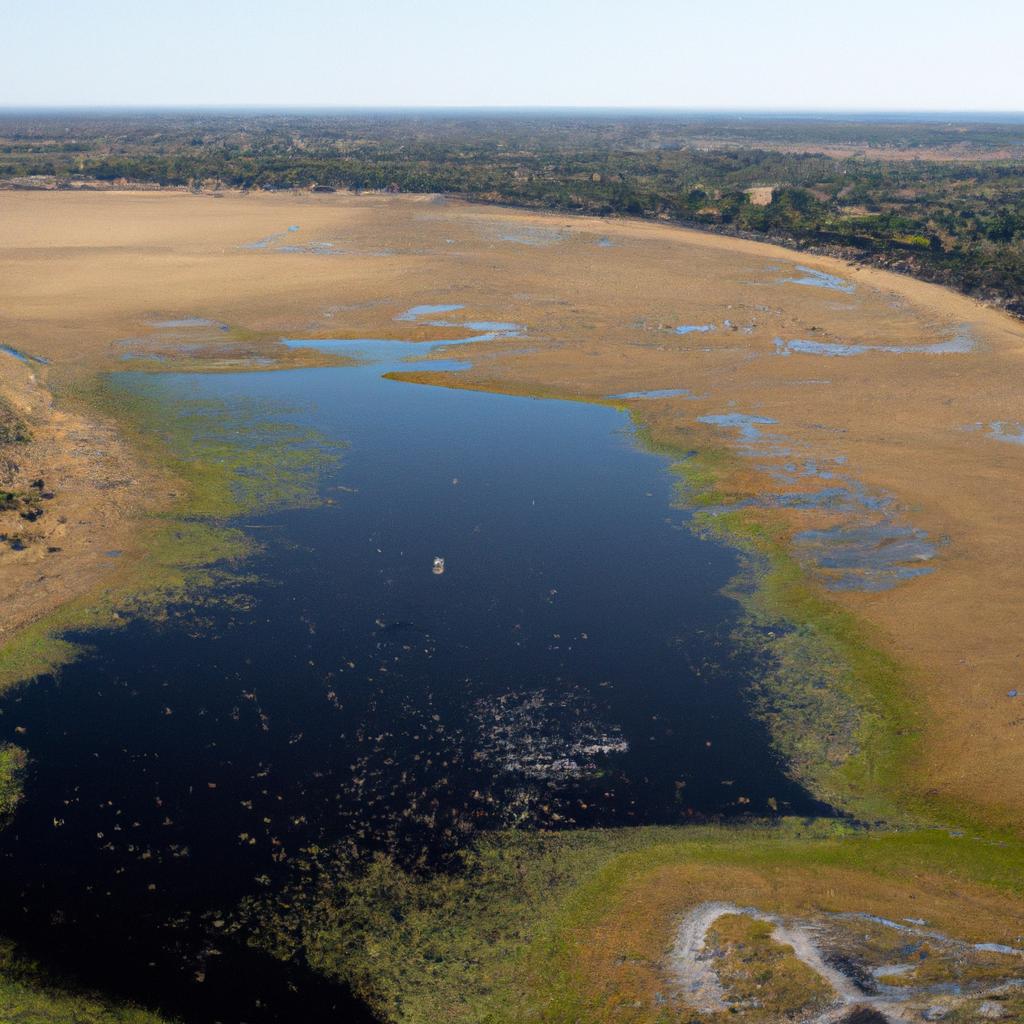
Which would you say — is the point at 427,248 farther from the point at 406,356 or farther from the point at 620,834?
the point at 620,834

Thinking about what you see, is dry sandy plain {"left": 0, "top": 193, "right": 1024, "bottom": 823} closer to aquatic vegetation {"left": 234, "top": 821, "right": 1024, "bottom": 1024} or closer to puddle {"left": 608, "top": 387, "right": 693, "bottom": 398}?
puddle {"left": 608, "top": 387, "right": 693, "bottom": 398}

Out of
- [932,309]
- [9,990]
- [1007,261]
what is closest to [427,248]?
[932,309]

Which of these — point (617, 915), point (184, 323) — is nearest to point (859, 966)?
point (617, 915)

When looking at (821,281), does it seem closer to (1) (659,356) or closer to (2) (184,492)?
(1) (659,356)

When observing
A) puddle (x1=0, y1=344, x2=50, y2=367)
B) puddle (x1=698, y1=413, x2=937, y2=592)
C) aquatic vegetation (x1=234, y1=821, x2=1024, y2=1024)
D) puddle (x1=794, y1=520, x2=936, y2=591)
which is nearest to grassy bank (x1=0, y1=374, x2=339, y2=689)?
puddle (x1=0, y1=344, x2=50, y2=367)

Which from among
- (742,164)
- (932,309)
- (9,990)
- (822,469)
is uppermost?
(742,164)
